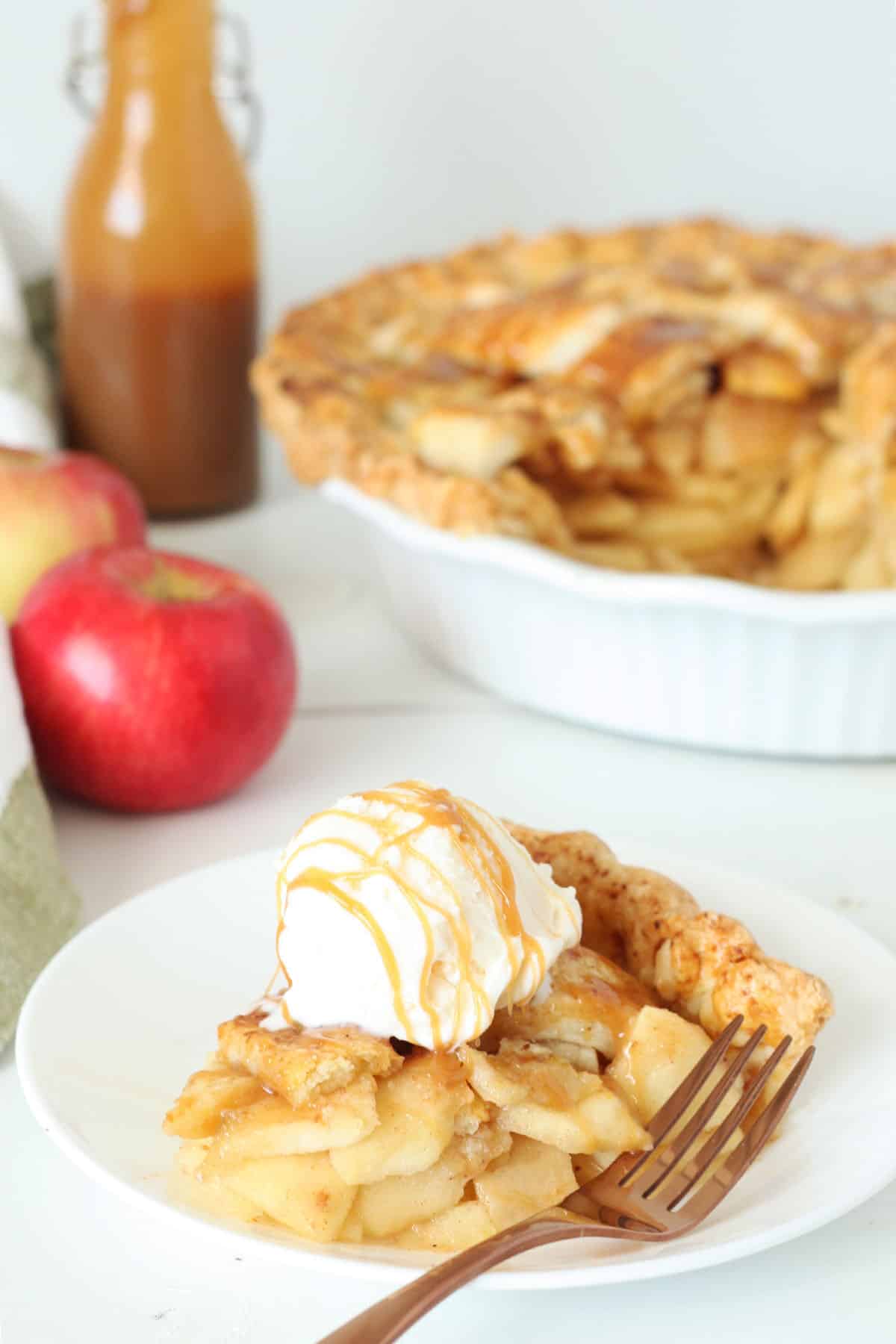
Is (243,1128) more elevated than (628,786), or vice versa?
(243,1128)

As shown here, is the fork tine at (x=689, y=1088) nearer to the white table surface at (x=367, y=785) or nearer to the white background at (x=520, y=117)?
the white table surface at (x=367, y=785)

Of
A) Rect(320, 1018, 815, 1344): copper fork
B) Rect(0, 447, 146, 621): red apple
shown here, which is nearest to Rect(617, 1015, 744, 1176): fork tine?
Rect(320, 1018, 815, 1344): copper fork

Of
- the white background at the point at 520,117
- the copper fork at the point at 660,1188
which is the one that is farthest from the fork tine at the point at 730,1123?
the white background at the point at 520,117

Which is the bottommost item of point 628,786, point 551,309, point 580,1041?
point 628,786

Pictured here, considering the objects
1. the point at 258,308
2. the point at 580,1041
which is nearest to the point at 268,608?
the point at 580,1041

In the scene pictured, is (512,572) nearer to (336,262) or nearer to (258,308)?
(258,308)

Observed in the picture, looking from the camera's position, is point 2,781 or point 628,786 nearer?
point 2,781

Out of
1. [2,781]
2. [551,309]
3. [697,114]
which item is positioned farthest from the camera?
[697,114]
